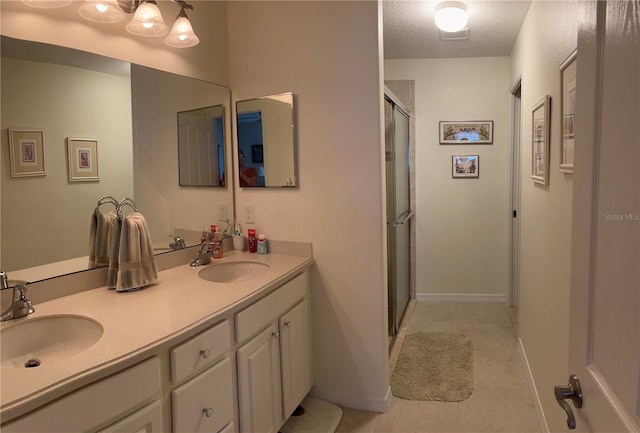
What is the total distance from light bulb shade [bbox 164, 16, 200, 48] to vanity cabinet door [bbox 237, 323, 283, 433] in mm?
1447

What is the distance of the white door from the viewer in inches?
25.8

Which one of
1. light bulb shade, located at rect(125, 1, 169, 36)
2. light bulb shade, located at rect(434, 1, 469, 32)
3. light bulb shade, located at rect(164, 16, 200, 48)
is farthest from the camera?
light bulb shade, located at rect(434, 1, 469, 32)

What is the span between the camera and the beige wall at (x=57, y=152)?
155 centimetres

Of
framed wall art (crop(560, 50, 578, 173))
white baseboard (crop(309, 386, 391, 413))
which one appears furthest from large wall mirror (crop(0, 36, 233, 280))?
framed wall art (crop(560, 50, 578, 173))

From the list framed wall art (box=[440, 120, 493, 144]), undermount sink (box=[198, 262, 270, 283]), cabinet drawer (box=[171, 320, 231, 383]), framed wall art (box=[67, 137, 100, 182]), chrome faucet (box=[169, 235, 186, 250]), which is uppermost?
framed wall art (box=[440, 120, 493, 144])

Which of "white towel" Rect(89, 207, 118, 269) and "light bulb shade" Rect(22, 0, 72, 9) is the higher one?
"light bulb shade" Rect(22, 0, 72, 9)

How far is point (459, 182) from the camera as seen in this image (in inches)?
169

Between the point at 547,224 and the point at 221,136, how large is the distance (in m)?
1.86

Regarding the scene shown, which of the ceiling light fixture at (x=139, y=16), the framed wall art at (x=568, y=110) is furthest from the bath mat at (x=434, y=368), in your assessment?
A: the ceiling light fixture at (x=139, y=16)

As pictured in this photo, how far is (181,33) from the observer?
2088 mm

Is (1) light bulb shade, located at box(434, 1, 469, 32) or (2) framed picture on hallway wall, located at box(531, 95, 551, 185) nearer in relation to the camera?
(2) framed picture on hallway wall, located at box(531, 95, 551, 185)

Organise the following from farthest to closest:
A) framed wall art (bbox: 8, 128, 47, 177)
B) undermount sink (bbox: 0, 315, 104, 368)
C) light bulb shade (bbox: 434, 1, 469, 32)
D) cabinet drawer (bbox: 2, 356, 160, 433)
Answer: light bulb shade (bbox: 434, 1, 469, 32) → framed wall art (bbox: 8, 128, 47, 177) → undermount sink (bbox: 0, 315, 104, 368) → cabinet drawer (bbox: 2, 356, 160, 433)

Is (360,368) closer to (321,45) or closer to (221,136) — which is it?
(221,136)

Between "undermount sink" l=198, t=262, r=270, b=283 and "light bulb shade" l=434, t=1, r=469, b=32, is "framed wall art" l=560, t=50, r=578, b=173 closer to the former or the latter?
"light bulb shade" l=434, t=1, r=469, b=32
